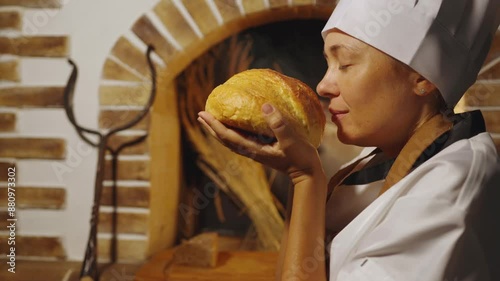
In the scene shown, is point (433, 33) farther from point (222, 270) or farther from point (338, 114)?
point (222, 270)

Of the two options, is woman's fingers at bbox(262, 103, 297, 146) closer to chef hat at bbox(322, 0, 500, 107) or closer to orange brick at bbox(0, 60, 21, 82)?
chef hat at bbox(322, 0, 500, 107)

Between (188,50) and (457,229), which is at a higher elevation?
(188,50)

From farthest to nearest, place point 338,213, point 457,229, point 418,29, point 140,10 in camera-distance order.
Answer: point 140,10
point 338,213
point 418,29
point 457,229

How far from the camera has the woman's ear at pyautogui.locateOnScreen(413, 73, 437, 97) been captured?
837 mm

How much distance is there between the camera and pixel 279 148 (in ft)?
2.75

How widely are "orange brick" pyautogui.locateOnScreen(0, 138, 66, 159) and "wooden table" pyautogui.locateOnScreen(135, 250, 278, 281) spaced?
1.89 ft

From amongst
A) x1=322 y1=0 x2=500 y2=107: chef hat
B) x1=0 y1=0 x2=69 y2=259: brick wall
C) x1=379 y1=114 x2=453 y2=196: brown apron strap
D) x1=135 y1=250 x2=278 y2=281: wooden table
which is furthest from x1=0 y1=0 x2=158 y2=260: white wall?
x1=379 y1=114 x2=453 y2=196: brown apron strap

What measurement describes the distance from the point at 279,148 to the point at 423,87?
10.8 inches

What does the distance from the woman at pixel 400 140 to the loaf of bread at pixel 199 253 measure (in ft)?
3.15

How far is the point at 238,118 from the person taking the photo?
33.1 inches

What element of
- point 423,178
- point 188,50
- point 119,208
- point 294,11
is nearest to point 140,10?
point 188,50

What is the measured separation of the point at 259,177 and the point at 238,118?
1.34m

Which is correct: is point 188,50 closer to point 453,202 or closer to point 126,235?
point 126,235

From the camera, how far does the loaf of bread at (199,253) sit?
1766mm
